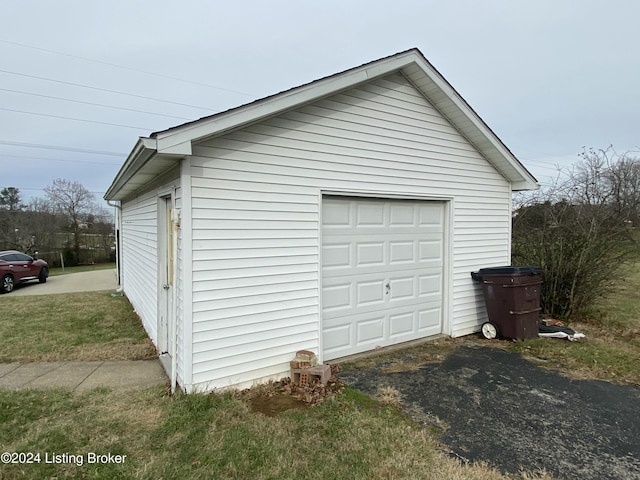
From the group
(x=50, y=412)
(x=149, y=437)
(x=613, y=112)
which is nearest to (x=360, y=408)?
(x=149, y=437)

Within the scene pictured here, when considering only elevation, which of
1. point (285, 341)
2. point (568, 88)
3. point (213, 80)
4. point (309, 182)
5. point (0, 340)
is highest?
point (213, 80)

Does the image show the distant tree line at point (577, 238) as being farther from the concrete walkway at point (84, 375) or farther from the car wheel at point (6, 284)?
the car wheel at point (6, 284)

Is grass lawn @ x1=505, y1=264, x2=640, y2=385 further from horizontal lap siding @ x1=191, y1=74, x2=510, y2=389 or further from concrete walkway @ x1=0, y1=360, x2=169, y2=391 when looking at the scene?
concrete walkway @ x1=0, y1=360, x2=169, y2=391

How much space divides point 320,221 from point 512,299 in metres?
3.53

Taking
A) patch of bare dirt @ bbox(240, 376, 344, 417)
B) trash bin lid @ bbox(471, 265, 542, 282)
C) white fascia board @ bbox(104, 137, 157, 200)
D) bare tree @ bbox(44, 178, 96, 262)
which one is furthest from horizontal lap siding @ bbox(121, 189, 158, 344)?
bare tree @ bbox(44, 178, 96, 262)

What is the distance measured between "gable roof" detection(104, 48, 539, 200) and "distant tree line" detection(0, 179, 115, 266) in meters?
23.7

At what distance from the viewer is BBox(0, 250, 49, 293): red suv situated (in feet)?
44.6

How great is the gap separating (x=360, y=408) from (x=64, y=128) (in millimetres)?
27291

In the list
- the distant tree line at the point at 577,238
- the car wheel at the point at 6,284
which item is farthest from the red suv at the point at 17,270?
the distant tree line at the point at 577,238

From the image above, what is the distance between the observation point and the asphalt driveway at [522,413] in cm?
290

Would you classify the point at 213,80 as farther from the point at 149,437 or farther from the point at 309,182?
the point at 149,437

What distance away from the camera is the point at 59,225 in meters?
27.0

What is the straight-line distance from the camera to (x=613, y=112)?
45.2 feet

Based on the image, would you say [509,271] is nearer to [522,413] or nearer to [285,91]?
[522,413]
